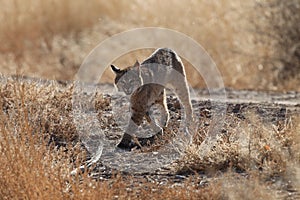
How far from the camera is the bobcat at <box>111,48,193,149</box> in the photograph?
7754 millimetres

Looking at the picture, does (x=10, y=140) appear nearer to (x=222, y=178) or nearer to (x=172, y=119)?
(x=222, y=178)

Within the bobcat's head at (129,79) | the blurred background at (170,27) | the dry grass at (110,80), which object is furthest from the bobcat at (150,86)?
the blurred background at (170,27)

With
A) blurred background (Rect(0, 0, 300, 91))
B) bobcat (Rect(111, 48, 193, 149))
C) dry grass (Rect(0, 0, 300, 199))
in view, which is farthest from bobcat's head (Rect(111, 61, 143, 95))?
blurred background (Rect(0, 0, 300, 91))

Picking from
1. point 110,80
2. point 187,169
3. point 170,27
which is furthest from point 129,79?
point 170,27

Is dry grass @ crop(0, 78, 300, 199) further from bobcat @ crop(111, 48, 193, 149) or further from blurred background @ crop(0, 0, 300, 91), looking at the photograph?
blurred background @ crop(0, 0, 300, 91)

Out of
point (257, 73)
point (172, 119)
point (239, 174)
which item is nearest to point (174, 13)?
point (257, 73)

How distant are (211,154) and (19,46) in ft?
30.9

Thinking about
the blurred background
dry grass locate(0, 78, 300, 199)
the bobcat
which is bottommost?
dry grass locate(0, 78, 300, 199)

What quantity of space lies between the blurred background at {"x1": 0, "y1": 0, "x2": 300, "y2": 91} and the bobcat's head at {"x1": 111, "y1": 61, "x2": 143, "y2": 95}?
206 inches

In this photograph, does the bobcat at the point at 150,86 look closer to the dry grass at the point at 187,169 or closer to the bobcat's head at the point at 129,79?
the bobcat's head at the point at 129,79

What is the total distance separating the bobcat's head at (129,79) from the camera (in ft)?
25.9

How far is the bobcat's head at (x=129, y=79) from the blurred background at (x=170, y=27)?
523 cm

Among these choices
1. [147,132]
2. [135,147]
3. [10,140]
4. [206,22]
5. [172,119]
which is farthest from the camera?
[206,22]

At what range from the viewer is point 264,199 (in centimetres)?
568
